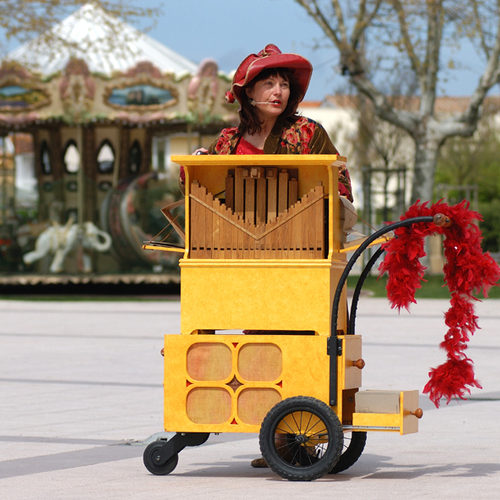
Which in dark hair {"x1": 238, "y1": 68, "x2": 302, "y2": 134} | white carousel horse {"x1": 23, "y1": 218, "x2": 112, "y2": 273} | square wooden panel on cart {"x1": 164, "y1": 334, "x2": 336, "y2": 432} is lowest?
white carousel horse {"x1": 23, "y1": 218, "x2": 112, "y2": 273}

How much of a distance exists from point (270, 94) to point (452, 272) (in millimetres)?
1226

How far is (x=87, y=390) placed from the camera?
34.3ft

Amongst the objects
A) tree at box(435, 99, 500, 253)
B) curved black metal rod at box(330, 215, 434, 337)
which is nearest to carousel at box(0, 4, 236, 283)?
curved black metal rod at box(330, 215, 434, 337)

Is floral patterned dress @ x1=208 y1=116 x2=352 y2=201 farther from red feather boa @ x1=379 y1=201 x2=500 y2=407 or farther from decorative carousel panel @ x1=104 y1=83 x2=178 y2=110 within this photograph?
decorative carousel panel @ x1=104 y1=83 x2=178 y2=110

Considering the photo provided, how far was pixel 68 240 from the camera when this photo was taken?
87.3ft

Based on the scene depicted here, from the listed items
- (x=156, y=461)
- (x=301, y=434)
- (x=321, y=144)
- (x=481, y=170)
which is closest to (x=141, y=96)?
(x=321, y=144)

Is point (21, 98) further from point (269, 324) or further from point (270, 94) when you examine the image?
point (269, 324)

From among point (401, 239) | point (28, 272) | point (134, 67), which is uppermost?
point (134, 67)

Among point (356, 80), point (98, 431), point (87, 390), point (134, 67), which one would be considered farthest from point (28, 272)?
point (98, 431)

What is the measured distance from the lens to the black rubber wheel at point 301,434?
616 centimetres

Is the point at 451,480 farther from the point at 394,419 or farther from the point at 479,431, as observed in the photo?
the point at 479,431

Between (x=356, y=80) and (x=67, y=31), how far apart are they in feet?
24.8

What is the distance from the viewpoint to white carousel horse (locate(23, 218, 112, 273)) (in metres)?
26.5

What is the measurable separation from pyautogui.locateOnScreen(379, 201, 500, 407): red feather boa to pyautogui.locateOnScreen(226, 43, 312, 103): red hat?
860 millimetres
